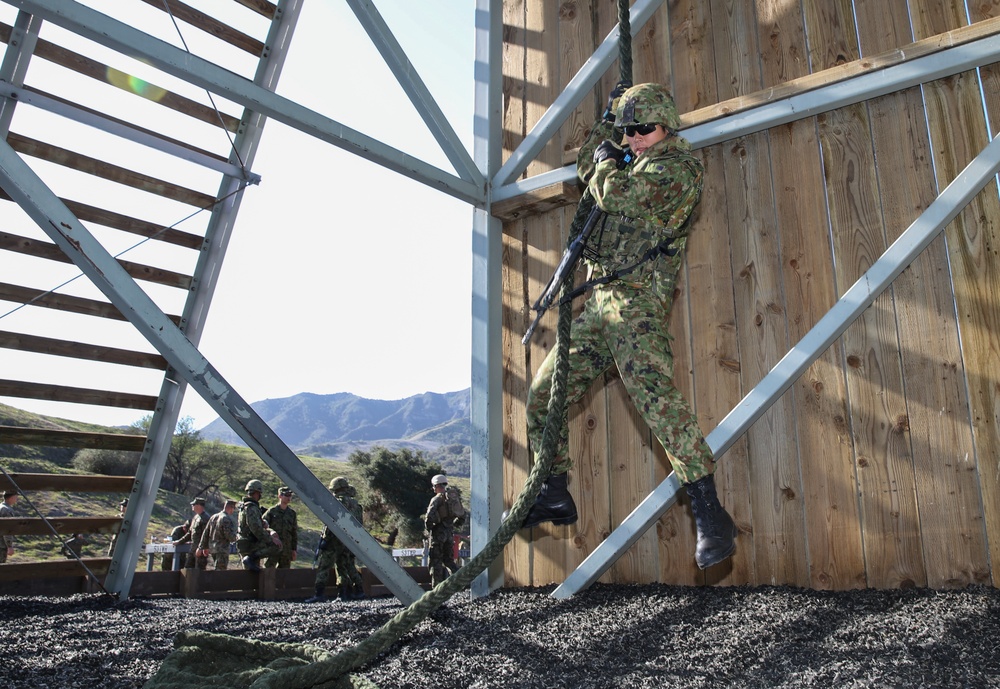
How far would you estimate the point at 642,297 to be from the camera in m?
3.32

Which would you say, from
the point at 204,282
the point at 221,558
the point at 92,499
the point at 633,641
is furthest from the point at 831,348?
the point at 92,499

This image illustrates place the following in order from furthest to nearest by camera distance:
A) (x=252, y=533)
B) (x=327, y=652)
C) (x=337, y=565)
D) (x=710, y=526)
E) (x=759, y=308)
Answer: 1. (x=252, y=533)
2. (x=337, y=565)
3. (x=759, y=308)
4. (x=710, y=526)
5. (x=327, y=652)

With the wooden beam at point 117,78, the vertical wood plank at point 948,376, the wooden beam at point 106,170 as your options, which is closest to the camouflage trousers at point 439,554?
the wooden beam at point 106,170

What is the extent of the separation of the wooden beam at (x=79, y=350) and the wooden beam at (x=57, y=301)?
8.0 inches

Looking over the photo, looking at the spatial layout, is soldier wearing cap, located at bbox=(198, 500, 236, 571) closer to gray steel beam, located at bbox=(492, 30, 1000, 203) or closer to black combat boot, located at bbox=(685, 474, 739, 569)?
gray steel beam, located at bbox=(492, 30, 1000, 203)

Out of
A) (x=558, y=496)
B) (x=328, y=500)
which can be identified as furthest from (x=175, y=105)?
(x=558, y=496)

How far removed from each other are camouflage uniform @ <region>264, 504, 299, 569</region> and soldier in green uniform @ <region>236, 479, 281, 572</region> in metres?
0.60

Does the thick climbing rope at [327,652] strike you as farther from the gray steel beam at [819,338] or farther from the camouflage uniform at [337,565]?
the camouflage uniform at [337,565]

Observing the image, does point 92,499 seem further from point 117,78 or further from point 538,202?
point 538,202

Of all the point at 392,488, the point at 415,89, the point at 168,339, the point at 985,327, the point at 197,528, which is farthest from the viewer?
the point at 392,488

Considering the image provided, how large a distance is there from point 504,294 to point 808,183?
6.88ft

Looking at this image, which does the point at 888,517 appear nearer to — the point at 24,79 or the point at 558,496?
the point at 558,496

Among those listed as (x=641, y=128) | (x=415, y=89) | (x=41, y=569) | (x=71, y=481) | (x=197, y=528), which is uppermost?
(x=415, y=89)

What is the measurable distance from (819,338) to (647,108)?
152 centimetres
